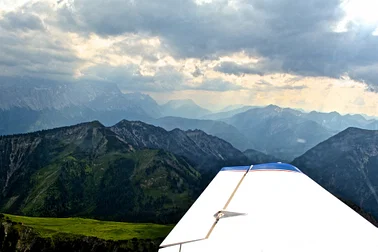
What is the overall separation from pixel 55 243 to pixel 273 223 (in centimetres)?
19768

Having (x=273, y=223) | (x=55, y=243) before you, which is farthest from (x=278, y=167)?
(x=55, y=243)

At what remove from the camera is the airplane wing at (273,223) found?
10.4 m

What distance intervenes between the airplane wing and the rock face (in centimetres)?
18145

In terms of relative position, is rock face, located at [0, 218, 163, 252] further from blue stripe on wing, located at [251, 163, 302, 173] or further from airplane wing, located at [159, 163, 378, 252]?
airplane wing, located at [159, 163, 378, 252]

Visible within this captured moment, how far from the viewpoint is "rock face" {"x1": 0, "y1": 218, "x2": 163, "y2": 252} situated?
570ft

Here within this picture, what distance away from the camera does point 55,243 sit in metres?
181

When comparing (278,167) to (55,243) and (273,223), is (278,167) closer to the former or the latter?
(273,223)

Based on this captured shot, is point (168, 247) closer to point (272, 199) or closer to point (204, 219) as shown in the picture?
point (204, 219)

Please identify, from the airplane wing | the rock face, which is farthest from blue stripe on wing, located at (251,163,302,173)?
the rock face

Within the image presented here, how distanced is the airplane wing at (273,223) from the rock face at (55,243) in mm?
181455

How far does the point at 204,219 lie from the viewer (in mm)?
13328

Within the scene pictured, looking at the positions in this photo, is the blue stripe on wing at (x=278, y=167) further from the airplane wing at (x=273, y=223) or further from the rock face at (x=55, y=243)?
the rock face at (x=55, y=243)

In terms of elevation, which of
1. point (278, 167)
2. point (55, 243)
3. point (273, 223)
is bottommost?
point (55, 243)

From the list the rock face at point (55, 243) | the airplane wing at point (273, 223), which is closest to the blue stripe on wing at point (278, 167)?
the airplane wing at point (273, 223)
